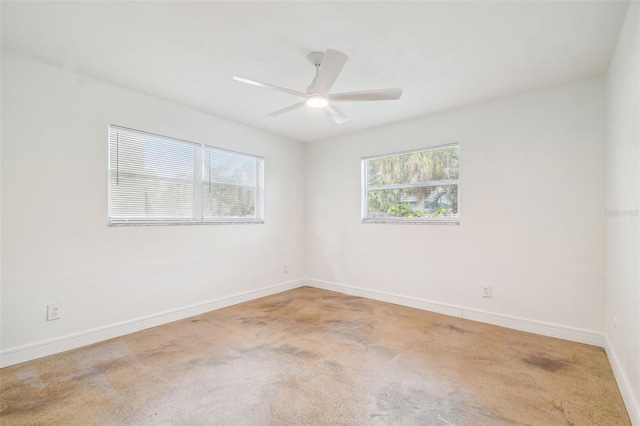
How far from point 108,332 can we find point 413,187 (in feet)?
12.1

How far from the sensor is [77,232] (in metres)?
2.66

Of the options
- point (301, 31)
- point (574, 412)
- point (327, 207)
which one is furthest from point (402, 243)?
point (301, 31)

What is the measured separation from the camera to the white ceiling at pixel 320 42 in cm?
186

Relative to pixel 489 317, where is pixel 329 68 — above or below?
above

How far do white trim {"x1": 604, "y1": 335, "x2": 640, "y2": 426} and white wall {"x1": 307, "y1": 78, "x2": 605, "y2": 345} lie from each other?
1.57 feet

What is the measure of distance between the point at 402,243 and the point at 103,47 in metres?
3.60

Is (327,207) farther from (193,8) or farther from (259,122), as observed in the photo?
(193,8)

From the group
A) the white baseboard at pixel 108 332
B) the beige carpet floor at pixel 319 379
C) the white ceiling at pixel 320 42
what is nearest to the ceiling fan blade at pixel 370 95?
the white ceiling at pixel 320 42

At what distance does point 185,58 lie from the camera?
2.41m

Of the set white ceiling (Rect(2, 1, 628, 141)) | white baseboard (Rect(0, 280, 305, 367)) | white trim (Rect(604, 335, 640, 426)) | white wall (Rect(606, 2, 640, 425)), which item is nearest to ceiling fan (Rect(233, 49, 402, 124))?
white ceiling (Rect(2, 1, 628, 141))

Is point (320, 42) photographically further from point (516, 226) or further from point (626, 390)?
point (626, 390)

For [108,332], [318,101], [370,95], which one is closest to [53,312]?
[108,332]

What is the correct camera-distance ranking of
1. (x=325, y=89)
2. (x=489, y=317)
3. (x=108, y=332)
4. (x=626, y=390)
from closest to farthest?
(x=626, y=390) < (x=325, y=89) < (x=108, y=332) < (x=489, y=317)

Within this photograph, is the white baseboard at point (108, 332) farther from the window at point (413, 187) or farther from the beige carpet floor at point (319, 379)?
the window at point (413, 187)
